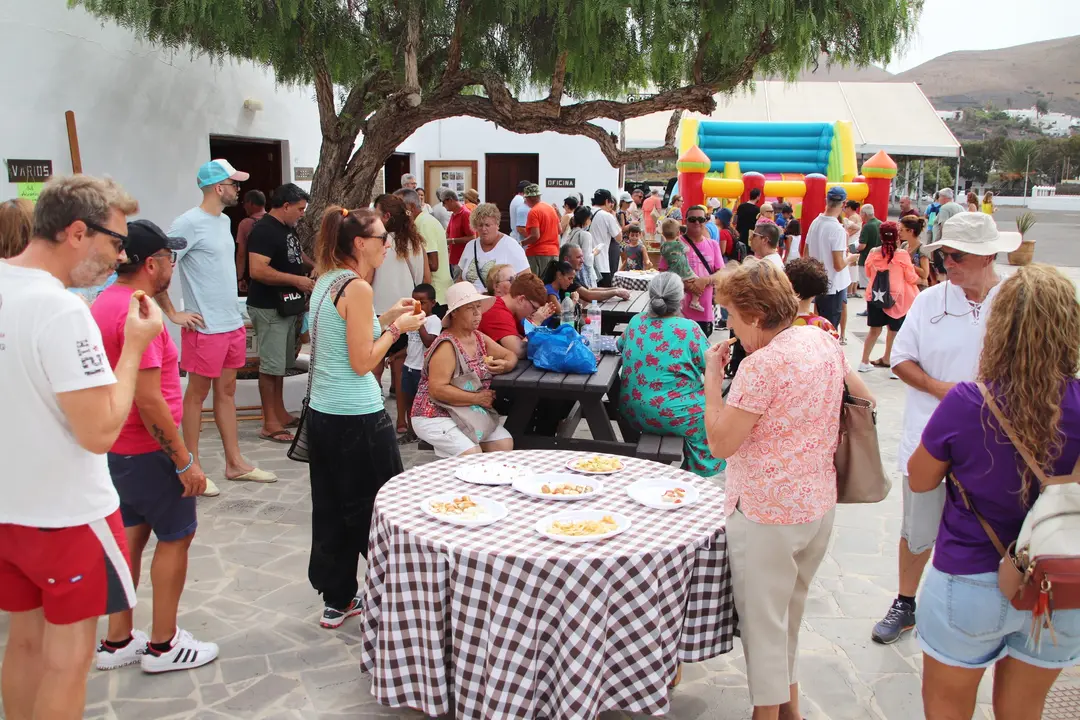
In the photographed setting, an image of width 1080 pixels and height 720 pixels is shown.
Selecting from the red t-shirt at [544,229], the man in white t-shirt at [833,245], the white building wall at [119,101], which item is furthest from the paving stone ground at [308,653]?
the red t-shirt at [544,229]

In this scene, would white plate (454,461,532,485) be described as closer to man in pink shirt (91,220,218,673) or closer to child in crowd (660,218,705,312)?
man in pink shirt (91,220,218,673)

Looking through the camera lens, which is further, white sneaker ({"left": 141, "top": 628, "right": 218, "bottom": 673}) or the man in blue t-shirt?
the man in blue t-shirt

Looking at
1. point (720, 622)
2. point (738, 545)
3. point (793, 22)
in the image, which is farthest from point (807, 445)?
point (793, 22)

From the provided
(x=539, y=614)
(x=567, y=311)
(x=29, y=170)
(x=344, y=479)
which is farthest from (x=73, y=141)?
(x=539, y=614)

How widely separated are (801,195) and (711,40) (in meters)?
11.7

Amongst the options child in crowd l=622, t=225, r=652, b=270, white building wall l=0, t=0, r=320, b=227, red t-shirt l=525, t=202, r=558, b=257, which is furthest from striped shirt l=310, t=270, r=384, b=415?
child in crowd l=622, t=225, r=652, b=270

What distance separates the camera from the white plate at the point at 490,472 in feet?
11.3

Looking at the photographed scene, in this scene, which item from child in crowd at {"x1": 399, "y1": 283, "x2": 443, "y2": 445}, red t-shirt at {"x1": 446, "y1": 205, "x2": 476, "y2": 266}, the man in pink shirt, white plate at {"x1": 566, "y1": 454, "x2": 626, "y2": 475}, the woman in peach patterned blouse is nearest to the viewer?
the woman in peach patterned blouse

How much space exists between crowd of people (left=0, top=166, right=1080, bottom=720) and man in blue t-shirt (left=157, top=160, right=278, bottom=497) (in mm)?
15

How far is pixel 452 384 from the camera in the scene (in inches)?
180

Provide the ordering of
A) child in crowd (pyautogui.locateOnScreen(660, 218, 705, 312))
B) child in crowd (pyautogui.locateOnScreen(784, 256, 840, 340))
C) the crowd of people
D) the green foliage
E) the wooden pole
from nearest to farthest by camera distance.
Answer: the crowd of people, child in crowd (pyautogui.locateOnScreen(784, 256, 840, 340)), the green foliage, the wooden pole, child in crowd (pyautogui.locateOnScreen(660, 218, 705, 312))

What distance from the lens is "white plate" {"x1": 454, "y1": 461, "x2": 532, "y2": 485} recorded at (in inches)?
136

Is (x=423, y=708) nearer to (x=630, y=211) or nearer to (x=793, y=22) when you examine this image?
(x=793, y=22)

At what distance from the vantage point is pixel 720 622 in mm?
2982
